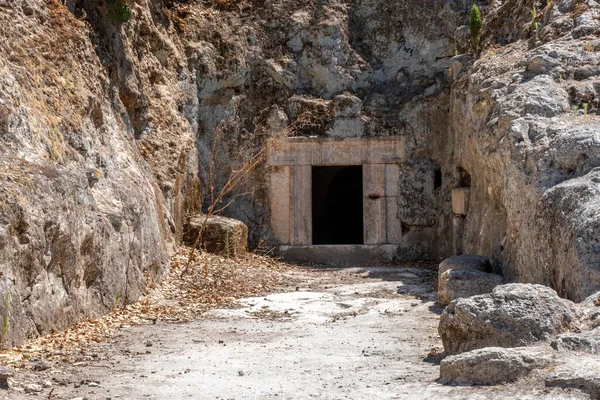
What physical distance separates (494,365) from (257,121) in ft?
32.0

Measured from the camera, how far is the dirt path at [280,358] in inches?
175

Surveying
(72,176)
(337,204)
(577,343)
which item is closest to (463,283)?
(577,343)

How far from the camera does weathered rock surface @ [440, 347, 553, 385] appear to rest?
4277 millimetres

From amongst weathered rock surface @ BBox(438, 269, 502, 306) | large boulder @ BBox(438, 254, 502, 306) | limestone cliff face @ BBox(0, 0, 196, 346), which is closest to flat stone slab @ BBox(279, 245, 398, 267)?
limestone cliff face @ BBox(0, 0, 196, 346)

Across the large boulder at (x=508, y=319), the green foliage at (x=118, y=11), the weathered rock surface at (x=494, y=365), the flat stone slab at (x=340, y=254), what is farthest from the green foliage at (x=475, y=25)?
the weathered rock surface at (x=494, y=365)

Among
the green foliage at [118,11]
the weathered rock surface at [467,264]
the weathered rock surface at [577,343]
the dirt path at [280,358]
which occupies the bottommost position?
the dirt path at [280,358]

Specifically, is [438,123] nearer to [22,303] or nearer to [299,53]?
[299,53]

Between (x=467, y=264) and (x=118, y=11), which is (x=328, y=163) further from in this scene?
(x=467, y=264)

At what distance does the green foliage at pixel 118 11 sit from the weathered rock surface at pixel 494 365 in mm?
7565

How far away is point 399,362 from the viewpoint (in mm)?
5418

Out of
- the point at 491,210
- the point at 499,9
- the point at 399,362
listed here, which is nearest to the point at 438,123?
the point at 499,9

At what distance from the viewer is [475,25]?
1223cm

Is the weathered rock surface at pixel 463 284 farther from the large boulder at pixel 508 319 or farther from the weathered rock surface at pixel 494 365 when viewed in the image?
the weathered rock surface at pixel 494 365

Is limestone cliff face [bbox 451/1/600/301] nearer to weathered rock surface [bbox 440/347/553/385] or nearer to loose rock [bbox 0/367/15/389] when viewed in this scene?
weathered rock surface [bbox 440/347/553/385]
